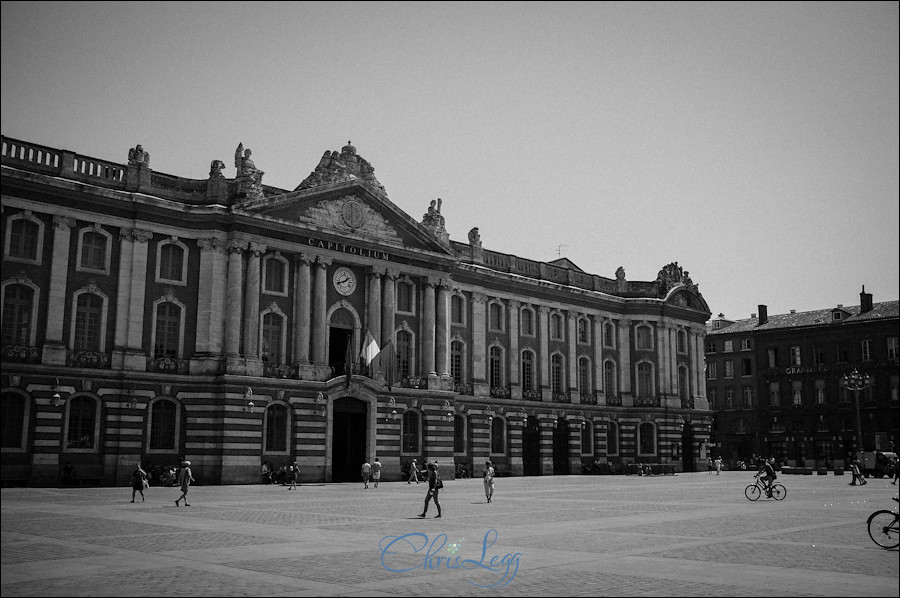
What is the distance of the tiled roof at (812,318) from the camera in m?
95.9

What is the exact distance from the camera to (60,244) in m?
46.3

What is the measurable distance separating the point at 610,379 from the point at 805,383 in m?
31.8

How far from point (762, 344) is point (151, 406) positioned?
76572mm

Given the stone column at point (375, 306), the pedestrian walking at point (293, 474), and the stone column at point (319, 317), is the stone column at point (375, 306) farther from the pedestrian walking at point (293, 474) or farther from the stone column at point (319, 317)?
the pedestrian walking at point (293, 474)

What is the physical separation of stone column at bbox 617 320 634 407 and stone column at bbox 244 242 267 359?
39384 millimetres

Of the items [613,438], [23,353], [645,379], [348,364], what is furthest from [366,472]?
[645,379]

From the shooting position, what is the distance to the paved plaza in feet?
46.4

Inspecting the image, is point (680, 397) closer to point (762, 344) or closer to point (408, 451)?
point (762, 344)

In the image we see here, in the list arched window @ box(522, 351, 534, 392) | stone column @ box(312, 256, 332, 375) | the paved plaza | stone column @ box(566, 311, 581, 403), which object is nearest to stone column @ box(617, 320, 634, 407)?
stone column @ box(566, 311, 581, 403)

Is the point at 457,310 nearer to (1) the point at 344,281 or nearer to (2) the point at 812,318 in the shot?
(1) the point at 344,281

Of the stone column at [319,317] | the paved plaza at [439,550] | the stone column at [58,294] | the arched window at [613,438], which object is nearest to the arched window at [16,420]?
the stone column at [58,294]

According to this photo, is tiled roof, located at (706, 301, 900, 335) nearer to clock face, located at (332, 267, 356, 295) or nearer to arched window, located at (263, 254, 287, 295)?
clock face, located at (332, 267, 356, 295)

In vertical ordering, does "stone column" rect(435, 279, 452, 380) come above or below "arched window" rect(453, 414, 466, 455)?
above

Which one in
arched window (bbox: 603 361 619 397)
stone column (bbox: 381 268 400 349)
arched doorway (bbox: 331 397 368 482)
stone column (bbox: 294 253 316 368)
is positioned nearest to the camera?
stone column (bbox: 294 253 316 368)
